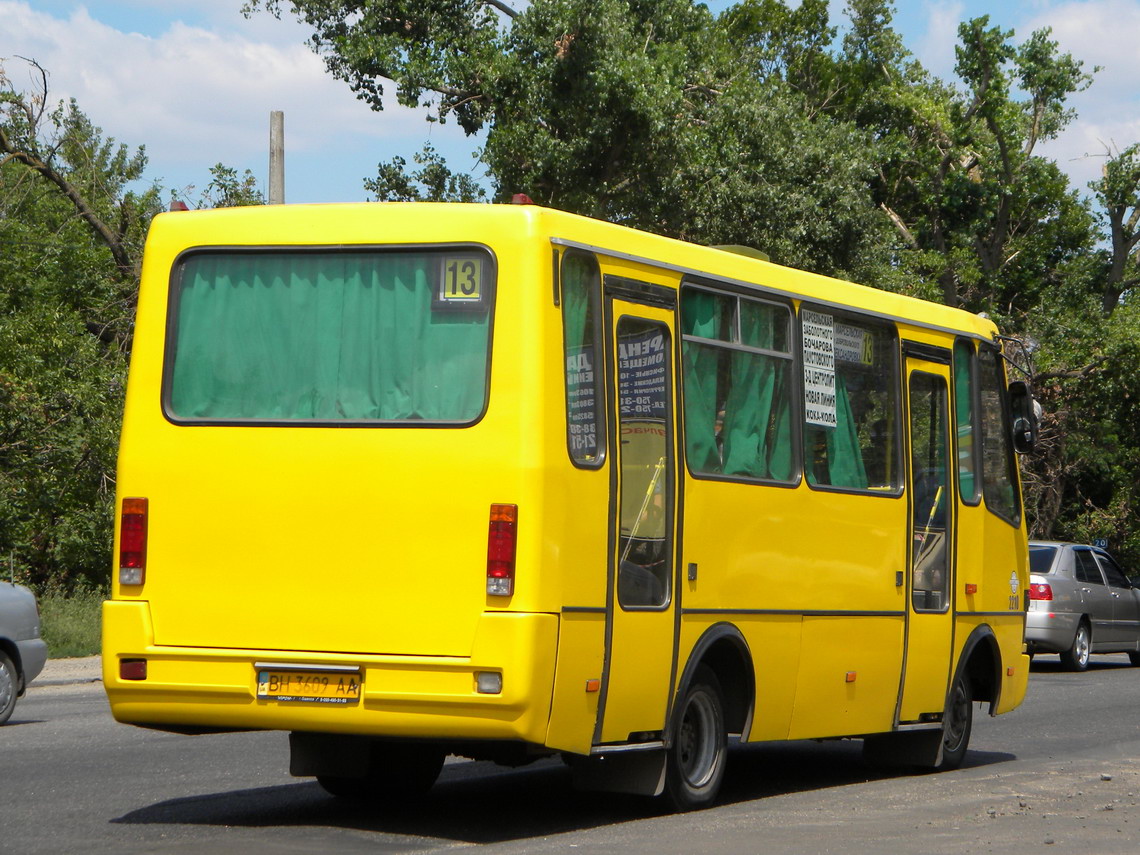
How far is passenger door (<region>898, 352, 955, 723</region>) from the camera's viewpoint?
11.5 meters

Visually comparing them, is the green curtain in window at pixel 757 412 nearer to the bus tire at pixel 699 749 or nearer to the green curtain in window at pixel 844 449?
the green curtain in window at pixel 844 449

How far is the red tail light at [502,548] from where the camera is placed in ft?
25.8

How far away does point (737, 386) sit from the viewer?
977 centimetres

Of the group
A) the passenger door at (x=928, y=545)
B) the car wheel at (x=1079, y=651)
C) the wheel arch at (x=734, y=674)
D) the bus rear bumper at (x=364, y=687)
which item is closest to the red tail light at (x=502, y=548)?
the bus rear bumper at (x=364, y=687)

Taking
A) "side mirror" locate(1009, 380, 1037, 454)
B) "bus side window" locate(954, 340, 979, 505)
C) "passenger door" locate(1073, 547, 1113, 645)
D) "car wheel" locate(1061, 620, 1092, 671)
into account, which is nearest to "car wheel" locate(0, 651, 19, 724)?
"bus side window" locate(954, 340, 979, 505)

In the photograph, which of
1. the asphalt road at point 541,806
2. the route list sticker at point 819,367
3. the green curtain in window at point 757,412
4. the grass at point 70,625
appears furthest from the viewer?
the grass at point 70,625

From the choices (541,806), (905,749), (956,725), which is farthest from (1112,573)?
(541,806)

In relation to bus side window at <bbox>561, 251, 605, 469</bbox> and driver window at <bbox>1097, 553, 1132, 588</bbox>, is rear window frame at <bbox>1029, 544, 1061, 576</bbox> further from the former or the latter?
bus side window at <bbox>561, 251, 605, 469</bbox>

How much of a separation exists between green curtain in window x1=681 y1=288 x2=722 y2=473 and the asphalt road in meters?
1.90

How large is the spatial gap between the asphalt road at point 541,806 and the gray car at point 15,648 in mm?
577

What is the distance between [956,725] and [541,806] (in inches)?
154

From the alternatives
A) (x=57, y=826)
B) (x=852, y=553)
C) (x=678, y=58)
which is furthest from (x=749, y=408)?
(x=678, y=58)

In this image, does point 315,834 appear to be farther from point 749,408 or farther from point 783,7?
point 783,7

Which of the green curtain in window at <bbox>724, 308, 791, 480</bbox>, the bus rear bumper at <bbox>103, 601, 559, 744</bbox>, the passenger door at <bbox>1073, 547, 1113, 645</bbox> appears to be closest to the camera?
the bus rear bumper at <bbox>103, 601, 559, 744</bbox>
